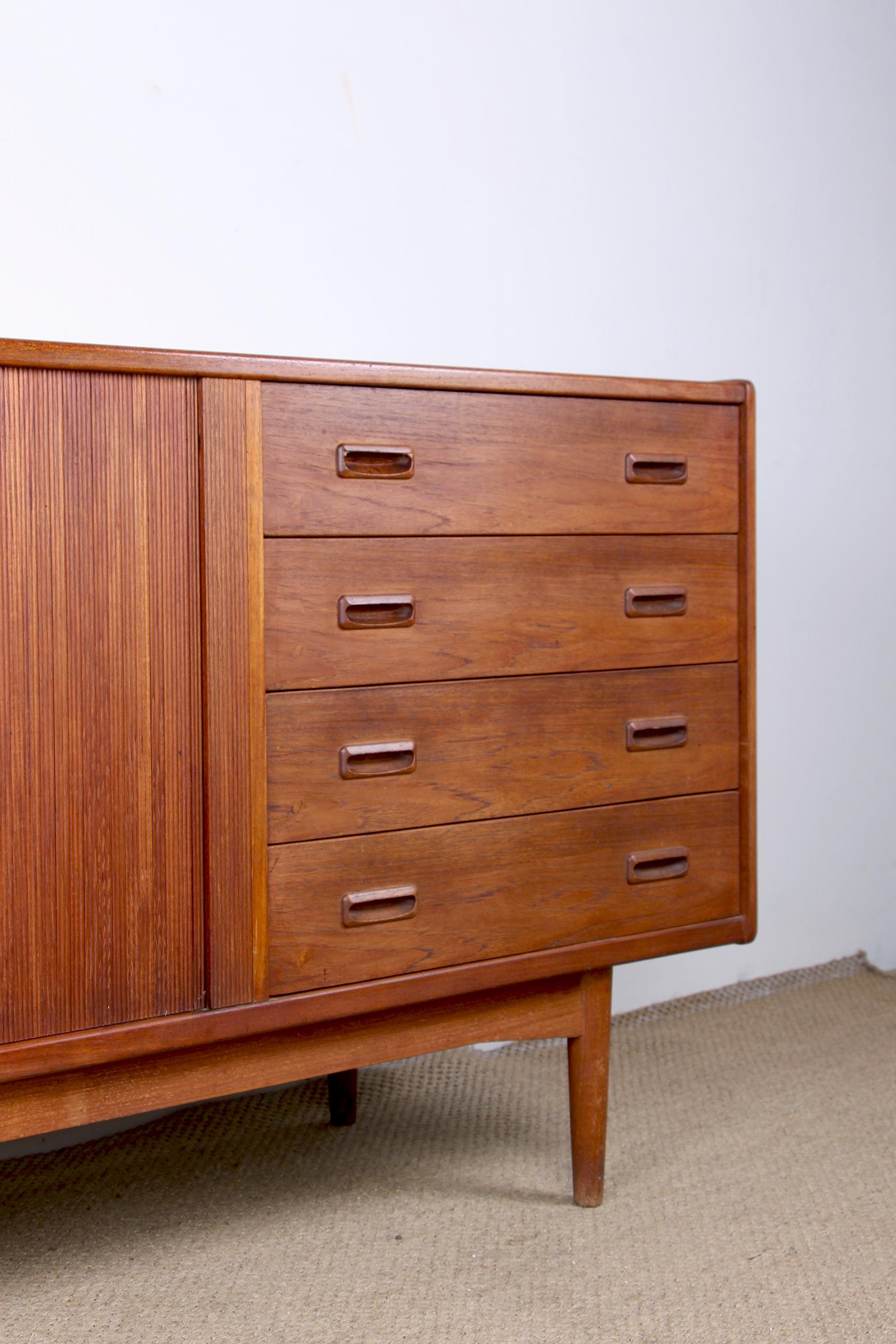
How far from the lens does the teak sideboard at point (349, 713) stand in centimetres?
104

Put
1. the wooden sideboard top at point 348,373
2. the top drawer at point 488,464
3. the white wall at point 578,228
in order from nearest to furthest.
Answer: the wooden sideboard top at point 348,373 < the top drawer at point 488,464 < the white wall at point 578,228

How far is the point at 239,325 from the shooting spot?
5.33ft

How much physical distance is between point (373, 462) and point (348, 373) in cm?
9

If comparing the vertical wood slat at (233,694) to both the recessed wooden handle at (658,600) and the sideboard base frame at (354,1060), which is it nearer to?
the sideboard base frame at (354,1060)

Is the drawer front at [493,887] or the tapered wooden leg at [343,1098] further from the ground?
the drawer front at [493,887]

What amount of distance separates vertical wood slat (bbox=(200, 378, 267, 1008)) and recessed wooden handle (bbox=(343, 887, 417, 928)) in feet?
0.29

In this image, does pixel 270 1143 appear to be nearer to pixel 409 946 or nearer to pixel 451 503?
pixel 409 946

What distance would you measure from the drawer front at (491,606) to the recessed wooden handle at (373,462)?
62mm

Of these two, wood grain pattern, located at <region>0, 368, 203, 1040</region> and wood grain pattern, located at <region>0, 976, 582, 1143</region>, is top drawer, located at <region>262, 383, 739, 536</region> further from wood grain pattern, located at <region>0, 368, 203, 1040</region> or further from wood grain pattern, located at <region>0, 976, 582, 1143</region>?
wood grain pattern, located at <region>0, 976, 582, 1143</region>

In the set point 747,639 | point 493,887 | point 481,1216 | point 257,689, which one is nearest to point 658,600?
point 747,639

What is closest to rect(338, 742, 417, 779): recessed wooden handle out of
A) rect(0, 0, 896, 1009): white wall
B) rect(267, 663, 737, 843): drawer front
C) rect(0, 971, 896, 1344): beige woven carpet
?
rect(267, 663, 737, 843): drawer front

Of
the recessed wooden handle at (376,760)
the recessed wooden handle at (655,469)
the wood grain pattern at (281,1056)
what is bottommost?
the wood grain pattern at (281,1056)

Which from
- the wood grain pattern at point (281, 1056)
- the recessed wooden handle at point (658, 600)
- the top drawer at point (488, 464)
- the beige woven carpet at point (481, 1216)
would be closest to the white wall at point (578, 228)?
the beige woven carpet at point (481, 1216)

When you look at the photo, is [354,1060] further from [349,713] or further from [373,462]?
[373,462]
